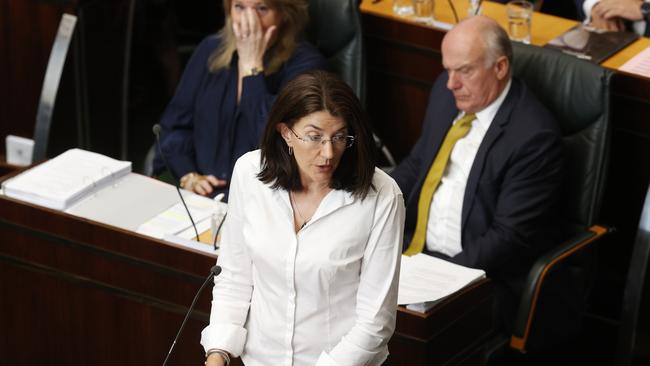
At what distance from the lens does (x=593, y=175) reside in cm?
337

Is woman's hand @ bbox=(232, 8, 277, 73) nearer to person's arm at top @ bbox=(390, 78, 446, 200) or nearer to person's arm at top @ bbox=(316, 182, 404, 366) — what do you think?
person's arm at top @ bbox=(390, 78, 446, 200)

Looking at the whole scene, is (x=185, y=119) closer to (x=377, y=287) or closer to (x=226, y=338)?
(x=226, y=338)

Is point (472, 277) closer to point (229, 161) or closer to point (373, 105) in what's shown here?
point (229, 161)

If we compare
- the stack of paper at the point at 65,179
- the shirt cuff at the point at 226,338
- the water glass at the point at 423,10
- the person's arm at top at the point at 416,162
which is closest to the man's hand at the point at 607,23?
the water glass at the point at 423,10

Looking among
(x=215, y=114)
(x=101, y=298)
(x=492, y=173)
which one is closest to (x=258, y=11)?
(x=215, y=114)

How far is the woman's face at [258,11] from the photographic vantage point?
11.9 ft

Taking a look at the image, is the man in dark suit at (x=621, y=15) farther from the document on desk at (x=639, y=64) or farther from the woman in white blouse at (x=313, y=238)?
the woman in white blouse at (x=313, y=238)

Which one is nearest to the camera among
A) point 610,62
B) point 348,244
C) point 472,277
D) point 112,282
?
point 348,244

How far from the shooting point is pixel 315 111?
7.31 feet

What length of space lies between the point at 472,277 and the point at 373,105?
143 centimetres

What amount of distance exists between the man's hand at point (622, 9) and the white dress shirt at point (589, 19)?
46 millimetres

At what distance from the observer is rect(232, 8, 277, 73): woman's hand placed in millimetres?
3607

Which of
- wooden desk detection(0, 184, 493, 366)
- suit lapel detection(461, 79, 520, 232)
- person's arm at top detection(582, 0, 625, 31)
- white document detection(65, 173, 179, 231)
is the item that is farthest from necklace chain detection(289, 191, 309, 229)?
person's arm at top detection(582, 0, 625, 31)

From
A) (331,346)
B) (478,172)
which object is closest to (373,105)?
(478,172)
